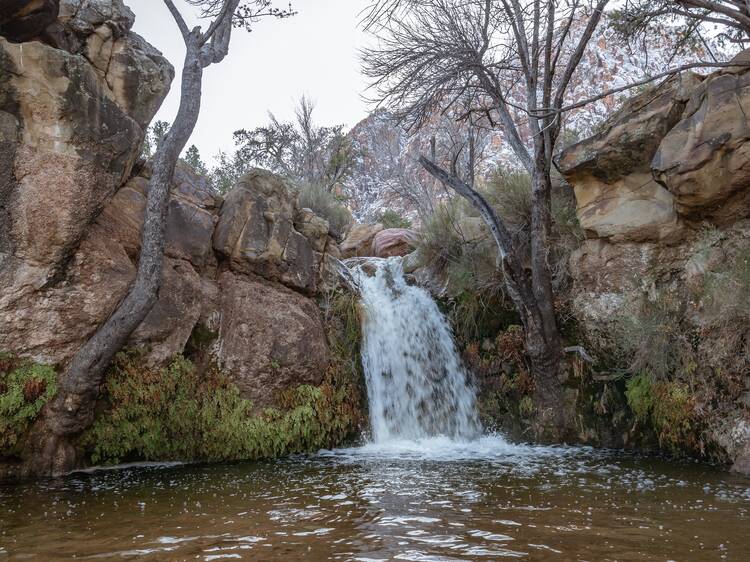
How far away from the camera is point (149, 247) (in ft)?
23.4

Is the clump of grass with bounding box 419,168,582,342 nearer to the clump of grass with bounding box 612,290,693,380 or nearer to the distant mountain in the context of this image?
the clump of grass with bounding box 612,290,693,380

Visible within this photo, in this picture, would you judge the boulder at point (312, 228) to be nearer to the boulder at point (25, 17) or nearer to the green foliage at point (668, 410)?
the boulder at point (25, 17)

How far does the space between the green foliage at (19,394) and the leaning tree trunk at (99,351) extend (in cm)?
12

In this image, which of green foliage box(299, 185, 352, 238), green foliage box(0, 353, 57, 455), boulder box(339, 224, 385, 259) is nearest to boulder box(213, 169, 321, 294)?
green foliage box(0, 353, 57, 455)

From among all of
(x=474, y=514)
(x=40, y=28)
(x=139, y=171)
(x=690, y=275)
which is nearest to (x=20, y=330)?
(x=139, y=171)

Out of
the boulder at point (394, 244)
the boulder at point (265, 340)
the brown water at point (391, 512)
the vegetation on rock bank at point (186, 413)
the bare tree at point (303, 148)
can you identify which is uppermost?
the bare tree at point (303, 148)

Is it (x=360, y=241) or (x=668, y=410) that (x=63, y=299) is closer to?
(x=668, y=410)

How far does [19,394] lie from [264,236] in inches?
159

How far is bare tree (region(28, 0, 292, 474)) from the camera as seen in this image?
6.27m

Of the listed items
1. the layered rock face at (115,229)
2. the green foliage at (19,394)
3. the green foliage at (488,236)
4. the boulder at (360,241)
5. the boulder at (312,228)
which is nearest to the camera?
the green foliage at (19,394)

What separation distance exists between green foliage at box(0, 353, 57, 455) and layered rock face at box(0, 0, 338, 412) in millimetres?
179

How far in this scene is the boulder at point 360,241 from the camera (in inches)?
576

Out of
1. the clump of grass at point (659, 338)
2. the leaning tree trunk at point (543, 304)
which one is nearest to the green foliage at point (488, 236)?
the leaning tree trunk at point (543, 304)

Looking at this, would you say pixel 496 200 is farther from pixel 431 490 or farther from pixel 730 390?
pixel 431 490
